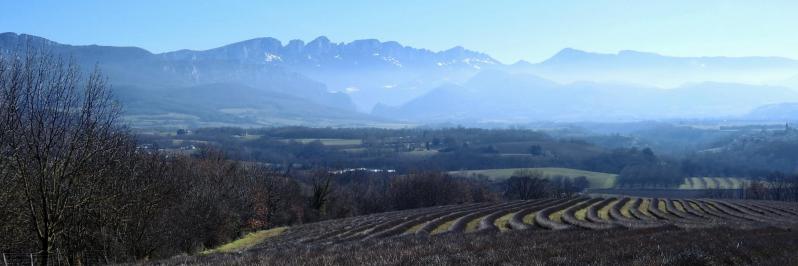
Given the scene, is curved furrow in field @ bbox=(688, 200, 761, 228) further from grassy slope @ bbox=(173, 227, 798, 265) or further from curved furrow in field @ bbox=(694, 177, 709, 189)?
curved furrow in field @ bbox=(694, 177, 709, 189)

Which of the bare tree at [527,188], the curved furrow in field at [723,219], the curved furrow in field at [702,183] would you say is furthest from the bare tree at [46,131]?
the curved furrow in field at [702,183]

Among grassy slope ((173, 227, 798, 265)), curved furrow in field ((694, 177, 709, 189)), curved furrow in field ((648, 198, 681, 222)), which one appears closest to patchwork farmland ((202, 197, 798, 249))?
curved furrow in field ((648, 198, 681, 222))

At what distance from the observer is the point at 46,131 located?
22078mm

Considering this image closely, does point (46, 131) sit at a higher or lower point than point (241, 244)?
higher

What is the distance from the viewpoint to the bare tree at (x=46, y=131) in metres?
21.5

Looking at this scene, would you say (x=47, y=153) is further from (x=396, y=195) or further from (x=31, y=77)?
(x=396, y=195)

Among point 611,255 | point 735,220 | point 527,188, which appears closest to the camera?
point 611,255

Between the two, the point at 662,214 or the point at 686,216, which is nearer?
the point at 686,216

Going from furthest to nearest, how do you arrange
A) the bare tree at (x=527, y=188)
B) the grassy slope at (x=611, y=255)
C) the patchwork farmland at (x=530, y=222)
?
1. the bare tree at (x=527, y=188)
2. the patchwork farmland at (x=530, y=222)
3. the grassy slope at (x=611, y=255)

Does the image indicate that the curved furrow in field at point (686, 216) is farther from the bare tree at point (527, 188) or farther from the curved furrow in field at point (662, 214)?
the bare tree at point (527, 188)

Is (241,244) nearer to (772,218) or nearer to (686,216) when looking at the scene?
(686,216)

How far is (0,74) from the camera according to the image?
2145cm

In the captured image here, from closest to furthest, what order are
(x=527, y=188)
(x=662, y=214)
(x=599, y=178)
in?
(x=662, y=214) → (x=527, y=188) → (x=599, y=178)

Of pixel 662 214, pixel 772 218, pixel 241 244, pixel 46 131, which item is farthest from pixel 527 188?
pixel 46 131
